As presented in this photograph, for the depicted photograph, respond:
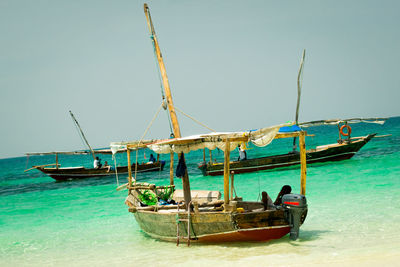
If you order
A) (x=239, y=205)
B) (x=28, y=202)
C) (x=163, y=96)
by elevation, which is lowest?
(x=28, y=202)

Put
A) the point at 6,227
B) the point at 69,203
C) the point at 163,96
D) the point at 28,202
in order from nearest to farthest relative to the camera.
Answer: the point at 163,96 < the point at 6,227 < the point at 69,203 < the point at 28,202

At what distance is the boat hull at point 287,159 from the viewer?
24156 mm

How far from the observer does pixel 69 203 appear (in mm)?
20156

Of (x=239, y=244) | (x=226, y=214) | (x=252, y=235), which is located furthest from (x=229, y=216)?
(x=239, y=244)

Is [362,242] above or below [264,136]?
below

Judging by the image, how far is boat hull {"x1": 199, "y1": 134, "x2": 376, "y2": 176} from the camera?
2416 cm

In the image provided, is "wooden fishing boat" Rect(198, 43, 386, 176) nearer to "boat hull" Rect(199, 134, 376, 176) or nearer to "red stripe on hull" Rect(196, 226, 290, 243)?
"boat hull" Rect(199, 134, 376, 176)

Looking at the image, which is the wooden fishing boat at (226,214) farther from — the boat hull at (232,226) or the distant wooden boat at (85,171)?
the distant wooden boat at (85,171)

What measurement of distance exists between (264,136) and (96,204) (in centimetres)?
1336

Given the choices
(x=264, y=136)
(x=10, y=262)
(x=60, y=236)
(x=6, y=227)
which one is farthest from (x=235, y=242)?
(x=6, y=227)

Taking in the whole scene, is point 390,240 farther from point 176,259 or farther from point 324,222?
point 176,259

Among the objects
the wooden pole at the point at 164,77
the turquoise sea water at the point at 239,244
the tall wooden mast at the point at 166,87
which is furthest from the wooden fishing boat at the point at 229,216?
the wooden pole at the point at 164,77

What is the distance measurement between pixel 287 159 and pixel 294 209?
16798 mm

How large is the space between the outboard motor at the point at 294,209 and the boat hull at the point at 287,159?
15999mm
